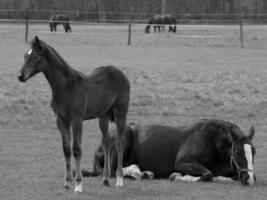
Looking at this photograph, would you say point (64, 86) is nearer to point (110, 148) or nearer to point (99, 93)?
point (99, 93)

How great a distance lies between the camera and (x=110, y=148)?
948 centimetres

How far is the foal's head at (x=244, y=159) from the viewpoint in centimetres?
910

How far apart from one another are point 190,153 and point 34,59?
8.35 ft

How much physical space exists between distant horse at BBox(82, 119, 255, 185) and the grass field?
0.26 meters

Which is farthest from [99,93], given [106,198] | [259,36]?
[259,36]

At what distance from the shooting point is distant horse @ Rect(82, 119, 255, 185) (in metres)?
9.19

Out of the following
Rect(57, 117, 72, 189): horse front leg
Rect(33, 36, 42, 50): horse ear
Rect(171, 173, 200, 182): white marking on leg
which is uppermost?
Rect(33, 36, 42, 50): horse ear

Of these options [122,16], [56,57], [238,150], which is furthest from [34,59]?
[122,16]

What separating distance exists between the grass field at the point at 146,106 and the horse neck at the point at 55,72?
118cm

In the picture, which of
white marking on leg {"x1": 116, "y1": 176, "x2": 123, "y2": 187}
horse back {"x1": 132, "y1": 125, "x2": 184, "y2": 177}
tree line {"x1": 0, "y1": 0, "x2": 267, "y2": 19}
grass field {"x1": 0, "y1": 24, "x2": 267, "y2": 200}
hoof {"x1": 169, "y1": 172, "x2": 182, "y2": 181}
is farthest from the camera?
tree line {"x1": 0, "y1": 0, "x2": 267, "y2": 19}

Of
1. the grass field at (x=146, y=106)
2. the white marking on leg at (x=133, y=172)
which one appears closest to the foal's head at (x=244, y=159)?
the grass field at (x=146, y=106)

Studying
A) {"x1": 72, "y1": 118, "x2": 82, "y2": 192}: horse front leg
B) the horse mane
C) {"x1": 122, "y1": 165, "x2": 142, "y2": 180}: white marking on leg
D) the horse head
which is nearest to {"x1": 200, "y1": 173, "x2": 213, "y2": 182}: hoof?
the horse head

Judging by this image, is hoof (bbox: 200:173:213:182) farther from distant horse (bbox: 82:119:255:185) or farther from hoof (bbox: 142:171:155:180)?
hoof (bbox: 142:171:155:180)

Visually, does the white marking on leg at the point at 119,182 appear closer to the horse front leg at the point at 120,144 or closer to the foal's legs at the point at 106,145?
the horse front leg at the point at 120,144
